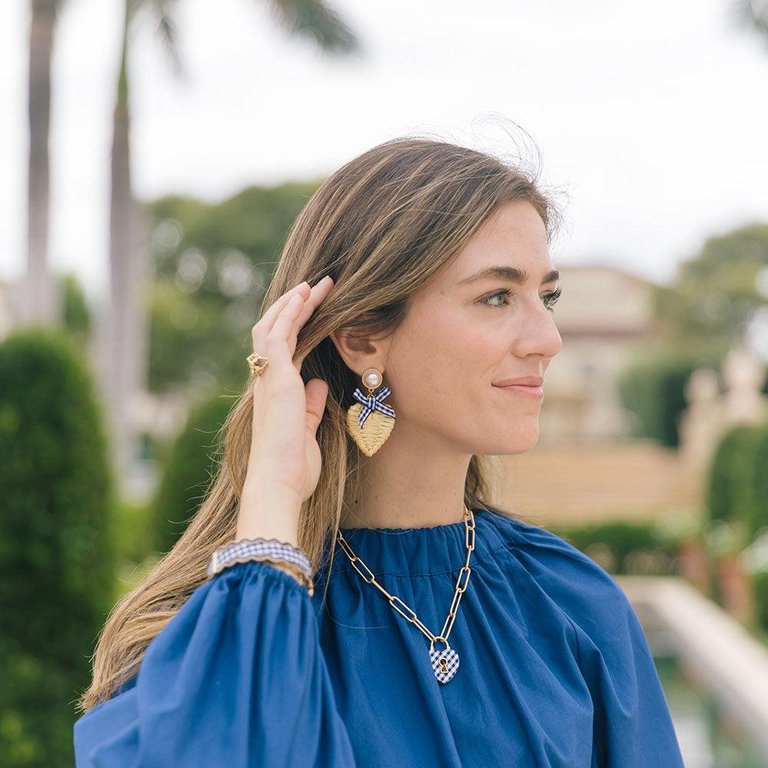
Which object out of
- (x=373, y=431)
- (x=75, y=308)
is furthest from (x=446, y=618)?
(x=75, y=308)

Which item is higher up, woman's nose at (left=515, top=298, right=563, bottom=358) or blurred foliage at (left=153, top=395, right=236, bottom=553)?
woman's nose at (left=515, top=298, right=563, bottom=358)

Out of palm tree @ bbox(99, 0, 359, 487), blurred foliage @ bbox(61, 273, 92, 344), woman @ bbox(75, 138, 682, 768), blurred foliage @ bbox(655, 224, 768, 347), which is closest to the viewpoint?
woman @ bbox(75, 138, 682, 768)

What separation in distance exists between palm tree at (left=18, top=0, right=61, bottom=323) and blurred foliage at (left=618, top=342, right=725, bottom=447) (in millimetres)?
19246

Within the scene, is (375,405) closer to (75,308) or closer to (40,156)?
(40,156)

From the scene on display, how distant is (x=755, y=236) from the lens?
3853 centimetres

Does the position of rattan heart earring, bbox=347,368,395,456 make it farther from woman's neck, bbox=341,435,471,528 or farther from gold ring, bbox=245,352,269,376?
gold ring, bbox=245,352,269,376

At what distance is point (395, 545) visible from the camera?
1.93 m

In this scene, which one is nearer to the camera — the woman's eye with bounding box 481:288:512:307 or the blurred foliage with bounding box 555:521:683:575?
the woman's eye with bounding box 481:288:512:307

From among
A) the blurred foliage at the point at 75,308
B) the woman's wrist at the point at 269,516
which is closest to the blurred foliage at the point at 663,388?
the blurred foliage at the point at 75,308

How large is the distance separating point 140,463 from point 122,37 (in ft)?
88.2

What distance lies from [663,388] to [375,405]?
28209 mm

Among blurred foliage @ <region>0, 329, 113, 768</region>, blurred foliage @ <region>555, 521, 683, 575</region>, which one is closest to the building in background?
blurred foliage @ <region>555, 521, 683, 575</region>

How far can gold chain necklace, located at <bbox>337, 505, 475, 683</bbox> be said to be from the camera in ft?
5.90

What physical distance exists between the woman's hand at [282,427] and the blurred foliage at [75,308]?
38480 mm
